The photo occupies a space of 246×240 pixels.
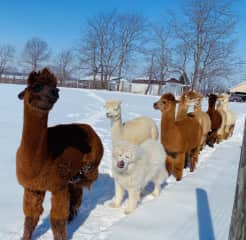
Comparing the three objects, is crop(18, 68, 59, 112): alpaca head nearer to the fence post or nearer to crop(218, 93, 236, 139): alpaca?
the fence post

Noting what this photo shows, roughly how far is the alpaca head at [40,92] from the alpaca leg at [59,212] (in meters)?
0.89

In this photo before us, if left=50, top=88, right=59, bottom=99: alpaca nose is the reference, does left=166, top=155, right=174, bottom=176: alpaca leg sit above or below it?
below

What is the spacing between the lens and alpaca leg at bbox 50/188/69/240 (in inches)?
127

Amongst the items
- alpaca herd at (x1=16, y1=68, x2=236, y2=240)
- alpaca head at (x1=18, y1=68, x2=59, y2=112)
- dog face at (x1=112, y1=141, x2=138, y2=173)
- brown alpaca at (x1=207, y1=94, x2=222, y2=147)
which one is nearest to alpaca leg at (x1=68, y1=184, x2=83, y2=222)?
alpaca herd at (x1=16, y1=68, x2=236, y2=240)

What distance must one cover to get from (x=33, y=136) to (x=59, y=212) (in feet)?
2.72

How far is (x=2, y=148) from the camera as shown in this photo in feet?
23.6

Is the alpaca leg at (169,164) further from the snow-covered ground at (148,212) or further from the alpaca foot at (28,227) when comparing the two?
the alpaca foot at (28,227)

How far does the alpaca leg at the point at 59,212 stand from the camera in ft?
10.5

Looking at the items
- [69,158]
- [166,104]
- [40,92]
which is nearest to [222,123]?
[166,104]

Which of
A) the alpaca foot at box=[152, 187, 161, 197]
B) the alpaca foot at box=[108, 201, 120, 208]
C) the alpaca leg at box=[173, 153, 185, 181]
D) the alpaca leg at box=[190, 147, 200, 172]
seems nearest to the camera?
the alpaca foot at box=[108, 201, 120, 208]

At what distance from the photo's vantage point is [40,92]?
2838 millimetres

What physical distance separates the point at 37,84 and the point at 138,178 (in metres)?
2.12

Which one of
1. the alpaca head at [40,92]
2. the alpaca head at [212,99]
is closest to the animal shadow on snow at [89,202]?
the alpaca head at [40,92]

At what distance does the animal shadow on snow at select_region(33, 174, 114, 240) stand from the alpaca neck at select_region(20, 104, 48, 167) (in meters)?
1.04
